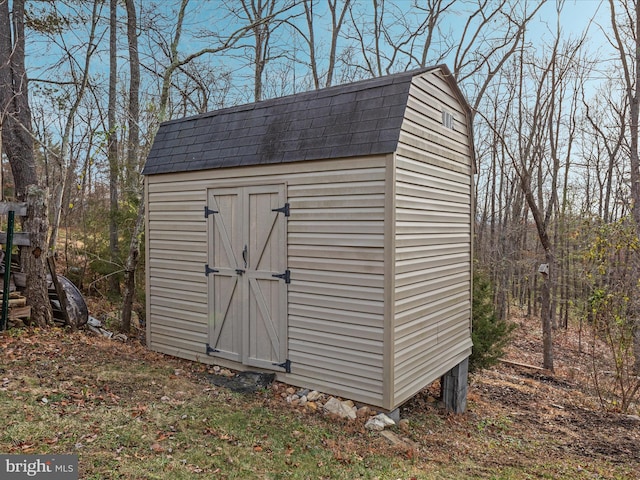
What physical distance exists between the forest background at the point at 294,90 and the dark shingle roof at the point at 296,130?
2180 mm

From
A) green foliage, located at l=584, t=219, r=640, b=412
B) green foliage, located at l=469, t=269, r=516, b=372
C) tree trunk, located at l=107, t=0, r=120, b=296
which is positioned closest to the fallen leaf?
green foliage, located at l=469, t=269, r=516, b=372

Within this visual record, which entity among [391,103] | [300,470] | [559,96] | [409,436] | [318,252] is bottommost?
[409,436]

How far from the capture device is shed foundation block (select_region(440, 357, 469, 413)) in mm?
6418

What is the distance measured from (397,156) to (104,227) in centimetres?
893

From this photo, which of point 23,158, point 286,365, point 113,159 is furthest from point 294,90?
point 286,365

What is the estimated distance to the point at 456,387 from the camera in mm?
6445

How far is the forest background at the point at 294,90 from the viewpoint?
7875 mm

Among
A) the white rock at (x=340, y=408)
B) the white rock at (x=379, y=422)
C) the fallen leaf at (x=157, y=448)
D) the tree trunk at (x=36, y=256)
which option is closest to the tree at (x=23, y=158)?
the tree trunk at (x=36, y=256)

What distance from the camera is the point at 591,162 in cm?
1684

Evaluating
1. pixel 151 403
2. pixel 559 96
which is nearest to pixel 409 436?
pixel 151 403

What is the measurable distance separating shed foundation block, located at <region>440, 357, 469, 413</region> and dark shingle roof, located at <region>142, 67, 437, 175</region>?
13.0 ft

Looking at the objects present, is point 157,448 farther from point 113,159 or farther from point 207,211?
point 113,159

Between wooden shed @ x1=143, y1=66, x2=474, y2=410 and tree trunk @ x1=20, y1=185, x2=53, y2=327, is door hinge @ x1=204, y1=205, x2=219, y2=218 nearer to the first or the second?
wooden shed @ x1=143, y1=66, x2=474, y2=410

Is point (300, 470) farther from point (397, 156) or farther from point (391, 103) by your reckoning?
point (391, 103)
